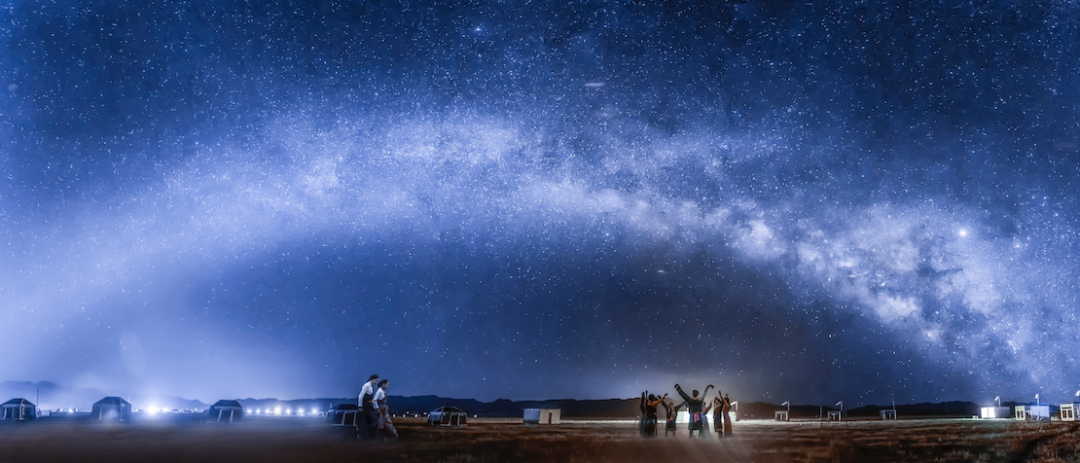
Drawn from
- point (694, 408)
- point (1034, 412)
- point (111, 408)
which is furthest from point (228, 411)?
point (1034, 412)

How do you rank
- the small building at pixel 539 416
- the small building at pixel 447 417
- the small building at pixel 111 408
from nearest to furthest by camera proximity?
the small building at pixel 447 417
the small building at pixel 539 416
the small building at pixel 111 408

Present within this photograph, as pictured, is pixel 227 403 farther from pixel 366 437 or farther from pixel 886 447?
pixel 886 447

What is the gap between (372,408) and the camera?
62.3ft

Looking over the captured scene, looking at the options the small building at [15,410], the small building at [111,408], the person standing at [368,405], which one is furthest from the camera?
the small building at [111,408]

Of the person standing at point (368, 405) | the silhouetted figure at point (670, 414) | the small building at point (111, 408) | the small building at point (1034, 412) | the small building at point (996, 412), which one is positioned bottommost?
the small building at point (996, 412)

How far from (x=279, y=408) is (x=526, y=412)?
2215 inches

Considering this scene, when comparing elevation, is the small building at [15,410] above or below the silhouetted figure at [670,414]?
below

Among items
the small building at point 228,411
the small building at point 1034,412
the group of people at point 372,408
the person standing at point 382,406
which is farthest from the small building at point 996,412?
the group of people at point 372,408

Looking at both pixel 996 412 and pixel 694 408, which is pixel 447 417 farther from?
pixel 996 412

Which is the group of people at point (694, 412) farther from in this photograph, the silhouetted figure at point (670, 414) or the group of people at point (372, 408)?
the group of people at point (372, 408)

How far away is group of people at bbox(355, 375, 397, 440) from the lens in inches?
745

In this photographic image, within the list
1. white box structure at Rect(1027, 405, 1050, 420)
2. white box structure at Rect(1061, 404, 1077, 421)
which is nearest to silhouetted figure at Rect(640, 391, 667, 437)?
white box structure at Rect(1061, 404, 1077, 421)

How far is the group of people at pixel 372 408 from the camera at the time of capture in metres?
18.9

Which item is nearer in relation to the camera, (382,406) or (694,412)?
(382,406)
